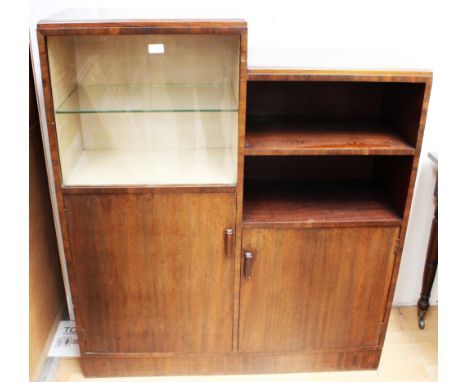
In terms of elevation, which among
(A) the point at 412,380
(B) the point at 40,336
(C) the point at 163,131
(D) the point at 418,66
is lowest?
(A) the point at 412,380

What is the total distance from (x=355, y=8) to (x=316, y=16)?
0.12 metres

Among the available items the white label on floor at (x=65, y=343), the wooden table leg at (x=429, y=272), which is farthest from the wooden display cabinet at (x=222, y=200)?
the wooden table leg at (x=429, y=272)

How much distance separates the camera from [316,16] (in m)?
1.45

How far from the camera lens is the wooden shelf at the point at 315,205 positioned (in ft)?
4.60

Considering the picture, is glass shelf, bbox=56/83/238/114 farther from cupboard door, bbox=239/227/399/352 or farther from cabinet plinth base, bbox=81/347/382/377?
cabinet plinth base, bbox=81/347/382/377

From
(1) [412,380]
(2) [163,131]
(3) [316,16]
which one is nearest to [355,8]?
(3) [316,16]

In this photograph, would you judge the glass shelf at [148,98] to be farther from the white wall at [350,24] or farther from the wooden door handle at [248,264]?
the wooden door handle at [248,264]

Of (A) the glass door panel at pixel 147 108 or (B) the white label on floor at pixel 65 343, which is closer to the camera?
(A) the glass door panel at pixel 147 108

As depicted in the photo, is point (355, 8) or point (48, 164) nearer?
point (355, 8)

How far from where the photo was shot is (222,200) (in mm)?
1347

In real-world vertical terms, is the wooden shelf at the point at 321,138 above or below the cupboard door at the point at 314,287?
above

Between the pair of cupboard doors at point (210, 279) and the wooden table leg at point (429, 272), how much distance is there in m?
0.32

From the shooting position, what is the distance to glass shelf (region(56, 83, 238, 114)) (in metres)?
1.33

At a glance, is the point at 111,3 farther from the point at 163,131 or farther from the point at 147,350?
the point at 147,350
